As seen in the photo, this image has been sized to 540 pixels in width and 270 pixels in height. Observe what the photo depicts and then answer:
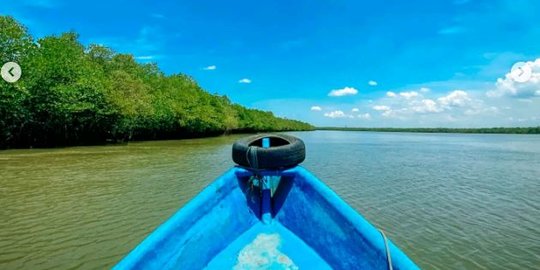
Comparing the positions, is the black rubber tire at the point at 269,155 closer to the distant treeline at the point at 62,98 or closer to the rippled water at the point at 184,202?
the rippled water at the point at 184,202

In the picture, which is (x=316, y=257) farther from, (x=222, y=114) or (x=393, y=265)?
(x=222, y=114)

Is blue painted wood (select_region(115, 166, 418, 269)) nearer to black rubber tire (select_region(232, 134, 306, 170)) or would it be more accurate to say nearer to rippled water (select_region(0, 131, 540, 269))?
black rubber tire (select_region(232, 134, 306, 170))

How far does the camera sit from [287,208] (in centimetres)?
324

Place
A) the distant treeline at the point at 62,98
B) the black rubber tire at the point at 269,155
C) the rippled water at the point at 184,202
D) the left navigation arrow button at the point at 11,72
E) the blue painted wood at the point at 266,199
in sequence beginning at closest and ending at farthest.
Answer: the black rubber tire at the point at 269,155 < the blue painted wood at the point at 266,199 < the rippled water at the point at 184,202 < the left navigation arrow button at the point at 11,72 < the distant treeline at the point at 62,98

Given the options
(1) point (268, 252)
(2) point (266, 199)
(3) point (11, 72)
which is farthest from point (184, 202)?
(3) point (11, 72)

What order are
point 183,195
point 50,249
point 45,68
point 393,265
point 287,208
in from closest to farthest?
point 393,265 → point 287,208 → point 50,249 → point 183,195 → point 45,68

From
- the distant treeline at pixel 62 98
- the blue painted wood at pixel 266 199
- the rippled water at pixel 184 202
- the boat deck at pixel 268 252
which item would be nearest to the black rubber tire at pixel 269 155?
the blue painted wood at pixel 266 199

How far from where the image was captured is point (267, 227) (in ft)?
10.5

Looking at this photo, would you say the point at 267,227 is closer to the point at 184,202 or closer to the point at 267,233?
the point at 267,233

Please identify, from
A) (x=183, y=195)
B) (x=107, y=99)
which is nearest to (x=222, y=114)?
(x=107, y=99)

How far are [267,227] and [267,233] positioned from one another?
2.7 inches

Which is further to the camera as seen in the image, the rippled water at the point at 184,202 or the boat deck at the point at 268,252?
the rippled water at the point at 184,202

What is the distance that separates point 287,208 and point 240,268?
2.24 feet

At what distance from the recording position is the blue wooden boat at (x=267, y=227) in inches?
105
